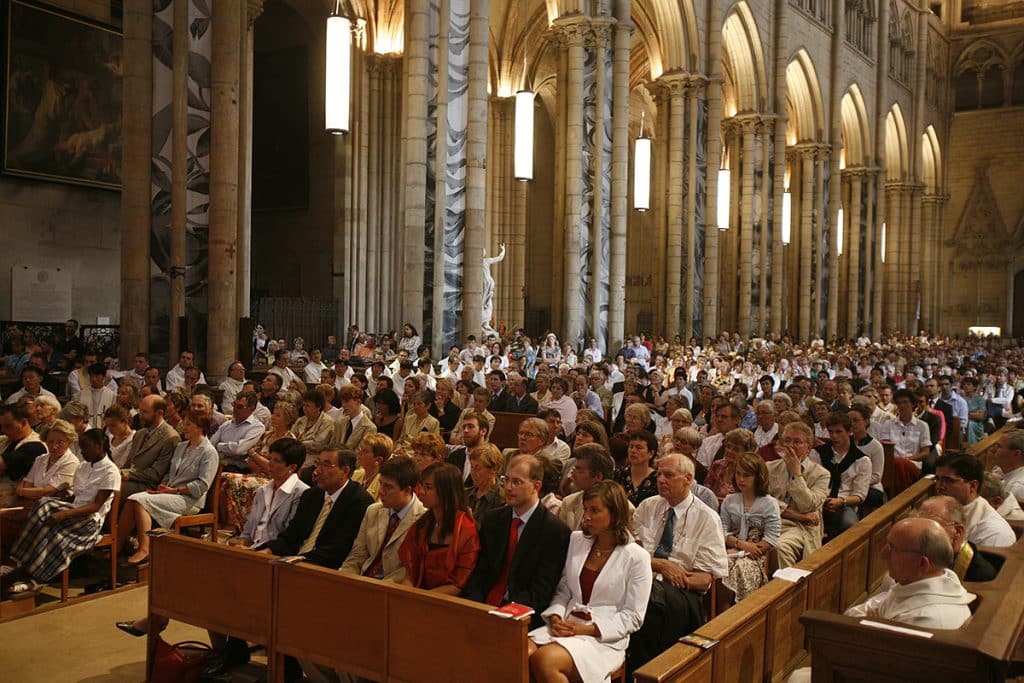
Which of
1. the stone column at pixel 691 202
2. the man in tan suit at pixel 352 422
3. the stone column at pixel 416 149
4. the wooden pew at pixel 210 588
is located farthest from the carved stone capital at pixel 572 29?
the wooden pew at pixel 210 588

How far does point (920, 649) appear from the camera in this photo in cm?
327

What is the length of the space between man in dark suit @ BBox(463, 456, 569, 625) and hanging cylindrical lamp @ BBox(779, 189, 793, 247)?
1087 inches

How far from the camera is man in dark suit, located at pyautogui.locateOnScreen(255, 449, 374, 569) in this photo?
506 cm

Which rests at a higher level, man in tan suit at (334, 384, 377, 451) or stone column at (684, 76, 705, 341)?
stone column at (684, 76, 705, 341)

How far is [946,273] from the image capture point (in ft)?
146

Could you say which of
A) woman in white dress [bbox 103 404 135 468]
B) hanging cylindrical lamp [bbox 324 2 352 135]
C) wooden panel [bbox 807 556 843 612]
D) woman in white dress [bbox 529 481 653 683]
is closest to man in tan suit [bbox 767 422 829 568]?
wooden panel [bbox 807 556 843 612]

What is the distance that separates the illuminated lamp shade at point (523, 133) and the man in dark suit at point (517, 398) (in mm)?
5362

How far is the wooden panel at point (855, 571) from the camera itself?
5094 mm

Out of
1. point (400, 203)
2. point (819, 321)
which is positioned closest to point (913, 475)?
point (400, 203)

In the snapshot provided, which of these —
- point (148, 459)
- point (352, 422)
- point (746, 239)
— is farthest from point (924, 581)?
point (746, 239)

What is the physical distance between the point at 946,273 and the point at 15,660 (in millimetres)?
46508

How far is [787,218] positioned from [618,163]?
12373mm

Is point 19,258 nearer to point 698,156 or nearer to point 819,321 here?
point 698,156

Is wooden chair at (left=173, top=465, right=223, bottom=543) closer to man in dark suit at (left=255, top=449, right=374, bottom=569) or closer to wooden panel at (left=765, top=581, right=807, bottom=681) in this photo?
man in dark suit at (left=255, top=449, right=374, bottom=569)
